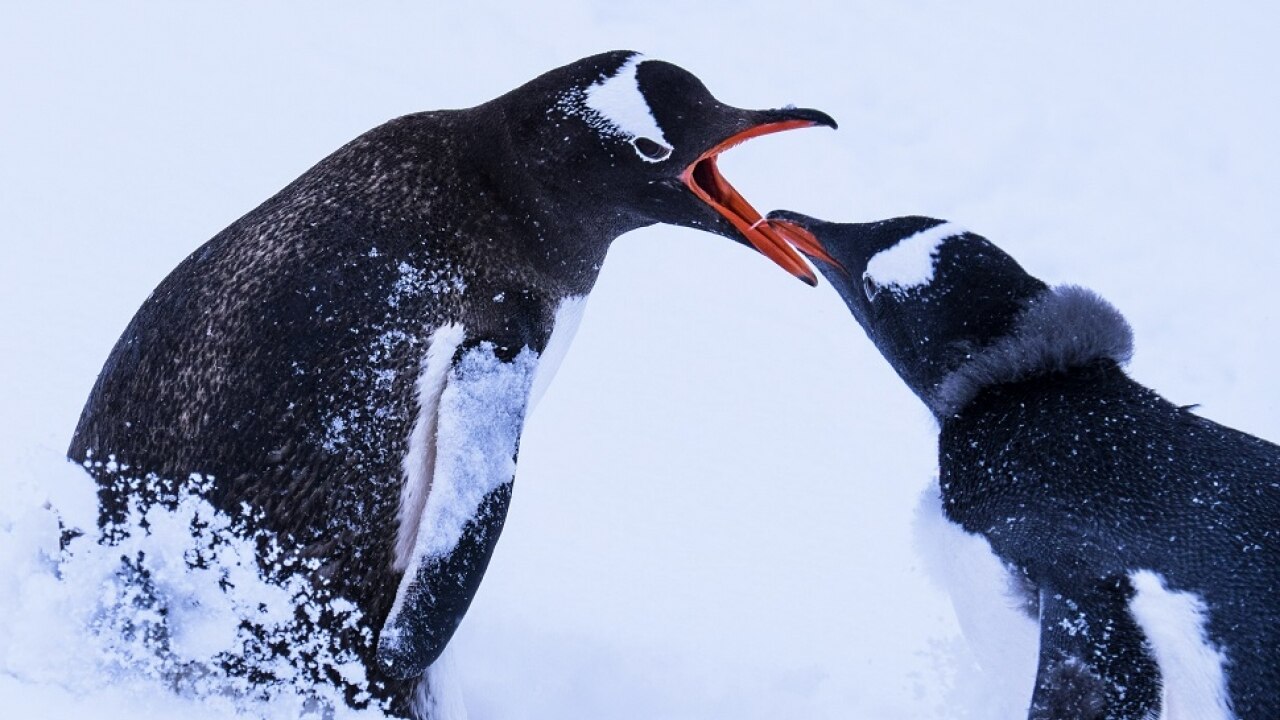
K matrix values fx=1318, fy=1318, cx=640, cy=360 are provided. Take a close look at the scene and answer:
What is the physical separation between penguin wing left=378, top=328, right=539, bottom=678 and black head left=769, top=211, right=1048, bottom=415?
0.67m

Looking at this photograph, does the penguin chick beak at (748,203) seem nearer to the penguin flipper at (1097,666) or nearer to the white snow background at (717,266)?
the white snow background at (717,266)

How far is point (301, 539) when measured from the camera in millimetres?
1835

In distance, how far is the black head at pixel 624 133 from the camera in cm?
208

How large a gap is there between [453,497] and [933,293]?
2.73 feet

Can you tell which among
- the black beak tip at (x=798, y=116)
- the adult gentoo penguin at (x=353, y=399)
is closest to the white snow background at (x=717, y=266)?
the adult gentoo penguin at (x=353, y=399)

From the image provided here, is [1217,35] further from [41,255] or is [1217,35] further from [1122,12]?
[41,255]

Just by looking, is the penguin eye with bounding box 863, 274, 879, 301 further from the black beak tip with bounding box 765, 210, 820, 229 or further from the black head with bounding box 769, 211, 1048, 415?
the black beak tip with bounding box 765, 210, 820, 229

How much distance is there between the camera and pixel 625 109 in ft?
6.82

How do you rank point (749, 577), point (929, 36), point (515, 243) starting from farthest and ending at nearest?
point (929, 36) → point (749, 577) → point (515, 243)

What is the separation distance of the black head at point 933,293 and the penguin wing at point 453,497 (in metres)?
0.67

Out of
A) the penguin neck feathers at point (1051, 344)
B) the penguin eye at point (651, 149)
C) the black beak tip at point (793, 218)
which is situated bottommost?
the penguin neck feathers at point (1051, 344)

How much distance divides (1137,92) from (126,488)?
394cm

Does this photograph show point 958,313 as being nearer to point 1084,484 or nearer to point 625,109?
point 1084,484

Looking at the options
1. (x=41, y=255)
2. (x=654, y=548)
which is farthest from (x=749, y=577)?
(x=41, y=255)
